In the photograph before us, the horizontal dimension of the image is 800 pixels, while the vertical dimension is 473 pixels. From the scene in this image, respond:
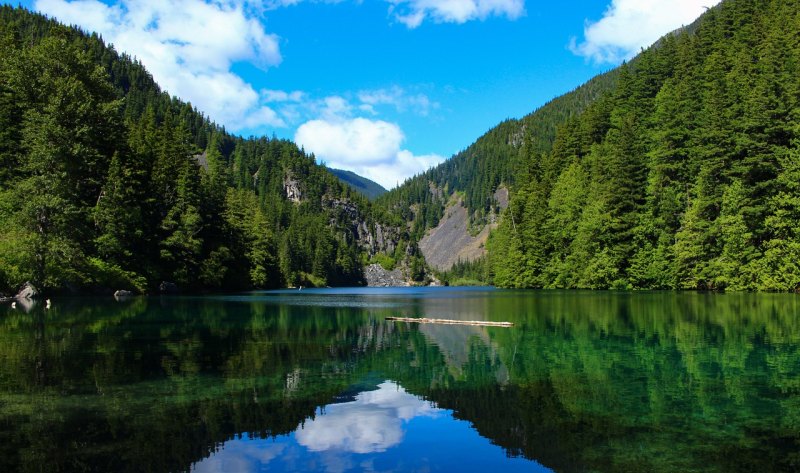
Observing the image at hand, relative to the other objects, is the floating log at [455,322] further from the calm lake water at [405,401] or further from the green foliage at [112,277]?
the green foliage at [112,277]

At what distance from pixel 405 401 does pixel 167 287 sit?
62.6 m

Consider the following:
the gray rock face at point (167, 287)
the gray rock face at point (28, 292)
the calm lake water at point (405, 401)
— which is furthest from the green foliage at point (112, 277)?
the calm lake water at point (405, 401)

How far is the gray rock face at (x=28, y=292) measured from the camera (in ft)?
164

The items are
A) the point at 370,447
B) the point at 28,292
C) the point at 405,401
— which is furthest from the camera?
the point at 28,292

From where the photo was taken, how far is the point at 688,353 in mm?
19188

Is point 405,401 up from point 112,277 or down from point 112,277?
down

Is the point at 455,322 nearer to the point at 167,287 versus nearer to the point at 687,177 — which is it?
the point at 687,177

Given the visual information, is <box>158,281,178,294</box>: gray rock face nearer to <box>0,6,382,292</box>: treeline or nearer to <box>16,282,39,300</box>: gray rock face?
<box>0,6,382,292</box>: treeline

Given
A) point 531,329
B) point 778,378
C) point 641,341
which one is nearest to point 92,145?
point 531,329

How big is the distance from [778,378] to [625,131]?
65.1m

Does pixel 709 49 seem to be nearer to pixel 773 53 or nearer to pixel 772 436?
pixel 773 53

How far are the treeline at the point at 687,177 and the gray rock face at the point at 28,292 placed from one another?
202 feet

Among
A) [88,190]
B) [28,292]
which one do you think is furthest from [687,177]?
[28,292]

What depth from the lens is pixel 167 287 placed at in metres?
69.3
